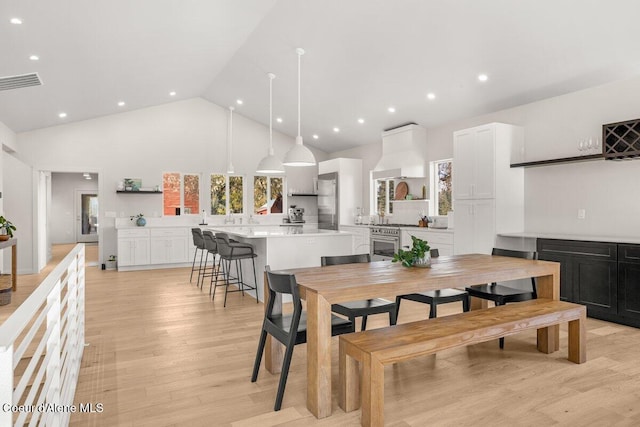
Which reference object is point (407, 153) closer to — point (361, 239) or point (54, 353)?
point (361, 239)

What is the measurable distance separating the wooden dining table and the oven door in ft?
10.7

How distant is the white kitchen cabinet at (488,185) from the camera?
5.51 metres

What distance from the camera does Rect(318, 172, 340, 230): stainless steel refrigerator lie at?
9055mm

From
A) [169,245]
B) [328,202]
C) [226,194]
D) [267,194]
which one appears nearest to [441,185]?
[328,202]

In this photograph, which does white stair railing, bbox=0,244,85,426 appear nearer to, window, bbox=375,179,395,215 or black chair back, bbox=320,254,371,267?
black chair back, bbox=320,254,371,267

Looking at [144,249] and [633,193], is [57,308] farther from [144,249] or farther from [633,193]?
[144,249]

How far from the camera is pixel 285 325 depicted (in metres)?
2.77

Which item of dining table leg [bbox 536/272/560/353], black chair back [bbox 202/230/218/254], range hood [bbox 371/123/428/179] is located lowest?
dining table leg [bbox 536/272/560/353]

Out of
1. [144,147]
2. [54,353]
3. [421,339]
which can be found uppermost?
[144,147]

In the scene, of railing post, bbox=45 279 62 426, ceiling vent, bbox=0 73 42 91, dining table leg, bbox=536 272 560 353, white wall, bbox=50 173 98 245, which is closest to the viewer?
railing post, bbox=45 279 62 426

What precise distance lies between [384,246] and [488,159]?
2.58m

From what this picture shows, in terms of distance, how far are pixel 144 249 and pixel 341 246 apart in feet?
15.1

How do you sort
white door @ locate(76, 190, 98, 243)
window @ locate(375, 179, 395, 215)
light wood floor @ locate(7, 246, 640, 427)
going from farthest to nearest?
white door @ locate(76, 190, 98, 243), window @ locate(375, 179, 395, 215), light wood floor @ locate(7, 246, 640, 427)

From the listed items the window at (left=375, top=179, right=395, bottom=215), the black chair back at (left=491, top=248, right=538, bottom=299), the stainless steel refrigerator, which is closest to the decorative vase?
the black chair back at (left=491, top=248, right=538, bottom=299)
